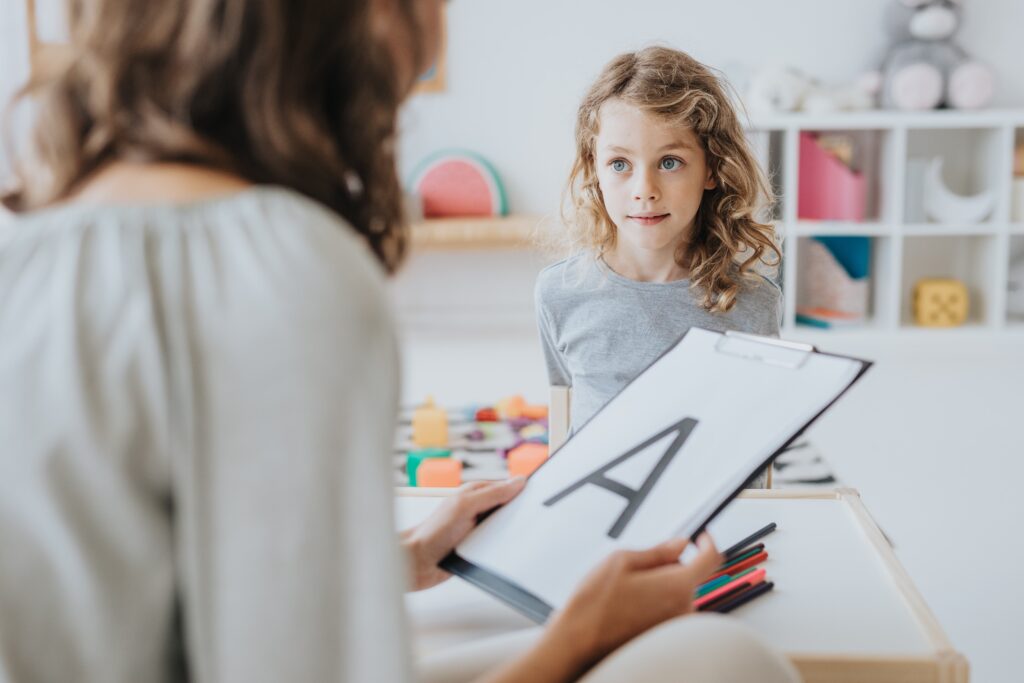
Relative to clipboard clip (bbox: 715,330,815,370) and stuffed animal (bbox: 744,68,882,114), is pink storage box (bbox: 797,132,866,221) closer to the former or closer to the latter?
stuffed animal (bbox: 744,68,882,114)

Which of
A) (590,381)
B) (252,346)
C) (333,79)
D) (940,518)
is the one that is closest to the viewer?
(252,346)

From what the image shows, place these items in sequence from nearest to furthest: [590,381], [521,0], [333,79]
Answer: [333,79] → [590,381] → [521,0]

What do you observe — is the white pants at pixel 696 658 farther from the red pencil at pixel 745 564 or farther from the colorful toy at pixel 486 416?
the colorful toy at pixel 486 416

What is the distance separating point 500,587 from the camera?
2.44 ft

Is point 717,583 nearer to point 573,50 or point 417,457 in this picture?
point 417,457

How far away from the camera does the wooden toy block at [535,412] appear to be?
253 centimetres

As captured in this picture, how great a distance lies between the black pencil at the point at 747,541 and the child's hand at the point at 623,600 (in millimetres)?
182

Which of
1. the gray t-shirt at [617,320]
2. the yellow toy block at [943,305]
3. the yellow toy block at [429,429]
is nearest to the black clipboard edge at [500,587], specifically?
the gray t-shirt at [617,320]

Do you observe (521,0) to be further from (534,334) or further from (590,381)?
(590,381)

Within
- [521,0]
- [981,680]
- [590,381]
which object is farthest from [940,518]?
[521,0]

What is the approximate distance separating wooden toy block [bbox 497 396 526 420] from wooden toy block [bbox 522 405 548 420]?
0.04 feet

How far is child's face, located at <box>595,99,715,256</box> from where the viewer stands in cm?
137

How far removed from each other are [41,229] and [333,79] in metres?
0.18

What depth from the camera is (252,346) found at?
1.55 ft
